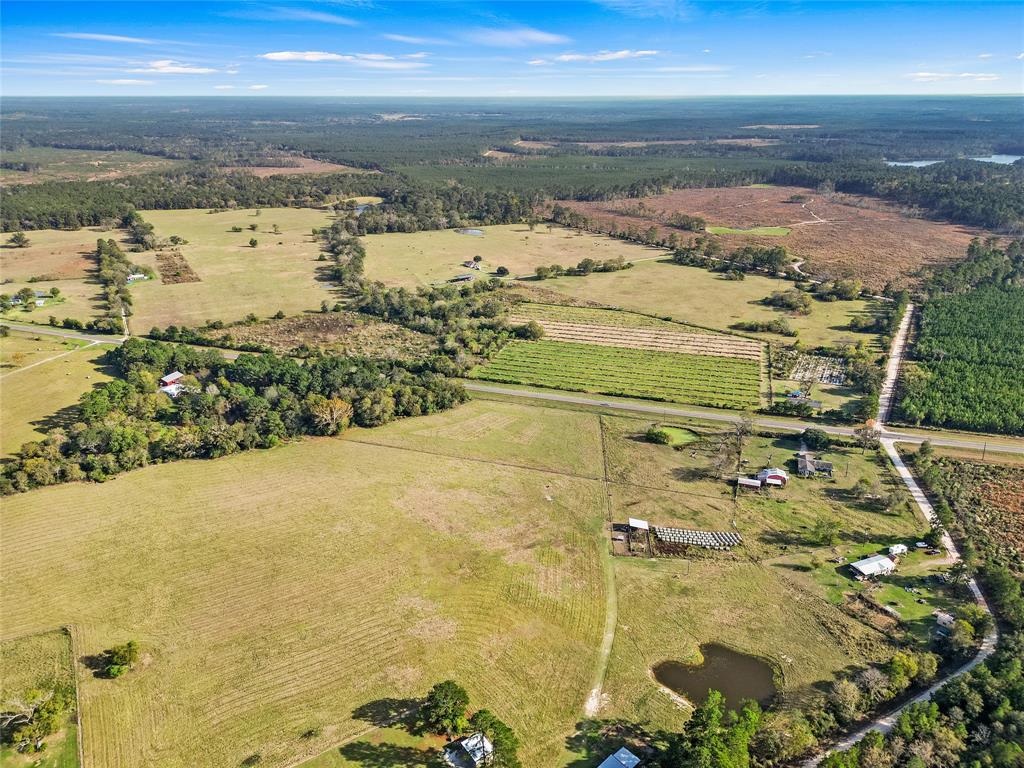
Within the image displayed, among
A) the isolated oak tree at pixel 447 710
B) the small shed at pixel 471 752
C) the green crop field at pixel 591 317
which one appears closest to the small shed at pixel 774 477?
the isolated oak tree at pixel 447 710

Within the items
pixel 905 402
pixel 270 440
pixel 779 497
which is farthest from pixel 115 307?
pixel 905 402

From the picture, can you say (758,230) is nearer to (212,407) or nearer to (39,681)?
(212,407)

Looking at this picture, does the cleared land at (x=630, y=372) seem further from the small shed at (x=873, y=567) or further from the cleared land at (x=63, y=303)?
the cleared land at (x=63, y=303)

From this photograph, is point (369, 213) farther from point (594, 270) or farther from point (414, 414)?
point (414, 414)

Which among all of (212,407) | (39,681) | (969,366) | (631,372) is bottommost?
(39,681)

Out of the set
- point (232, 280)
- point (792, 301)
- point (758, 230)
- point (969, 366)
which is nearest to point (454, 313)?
point (232, 280)

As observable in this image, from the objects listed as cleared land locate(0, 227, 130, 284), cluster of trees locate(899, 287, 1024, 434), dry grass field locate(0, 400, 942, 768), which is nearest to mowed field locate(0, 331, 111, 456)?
dry grass field locate(0, 400, 942, 768)
